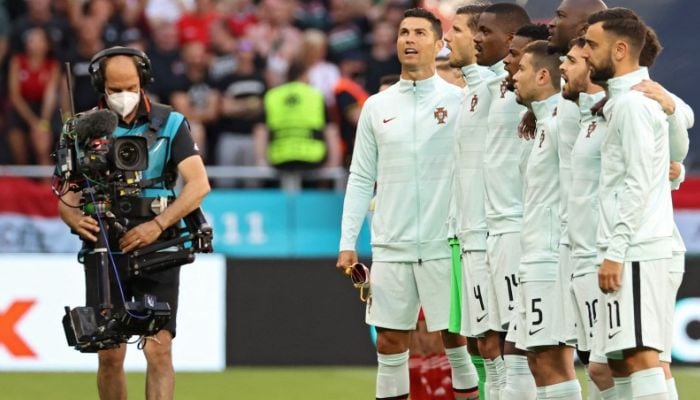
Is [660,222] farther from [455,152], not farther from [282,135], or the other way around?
[282,135]

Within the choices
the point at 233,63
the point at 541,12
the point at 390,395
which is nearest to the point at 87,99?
the point at 233,63

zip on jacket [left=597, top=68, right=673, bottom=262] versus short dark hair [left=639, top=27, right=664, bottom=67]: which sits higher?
short dark hair [left=639, top=27, right=664, bottom=67]

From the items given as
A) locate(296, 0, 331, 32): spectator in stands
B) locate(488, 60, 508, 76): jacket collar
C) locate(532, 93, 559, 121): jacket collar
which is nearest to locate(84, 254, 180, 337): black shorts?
locate(488, 60, 508, 76): jacket collar

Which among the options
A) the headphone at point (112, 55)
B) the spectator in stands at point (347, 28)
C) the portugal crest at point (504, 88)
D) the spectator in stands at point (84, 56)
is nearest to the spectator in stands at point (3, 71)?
the spectator in stands at point (84, 56)

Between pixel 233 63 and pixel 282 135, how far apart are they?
1.42 meters

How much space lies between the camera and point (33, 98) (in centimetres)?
1691

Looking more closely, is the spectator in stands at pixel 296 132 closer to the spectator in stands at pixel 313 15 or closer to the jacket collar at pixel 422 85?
the spectator in stands at pixel 313 15

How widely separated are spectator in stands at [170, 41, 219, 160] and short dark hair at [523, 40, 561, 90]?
8424mm

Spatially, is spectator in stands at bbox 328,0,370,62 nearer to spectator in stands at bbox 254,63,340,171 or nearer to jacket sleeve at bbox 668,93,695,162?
spectator in stands at bbox 254,63,340,171

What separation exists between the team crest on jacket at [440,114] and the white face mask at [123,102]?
1.82 meters

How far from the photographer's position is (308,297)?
50.3ft

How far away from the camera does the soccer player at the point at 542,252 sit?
27.5 feet

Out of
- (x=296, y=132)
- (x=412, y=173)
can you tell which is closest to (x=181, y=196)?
(x=412, y=173)

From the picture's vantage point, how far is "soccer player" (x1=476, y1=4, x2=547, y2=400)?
8.92m
